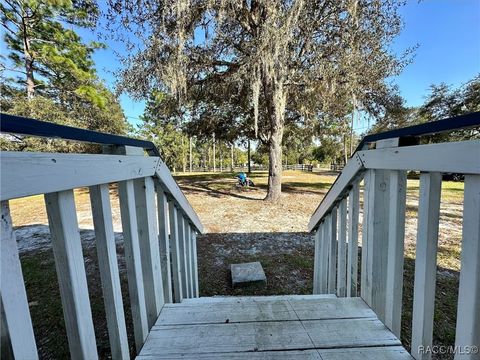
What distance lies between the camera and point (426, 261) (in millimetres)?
909

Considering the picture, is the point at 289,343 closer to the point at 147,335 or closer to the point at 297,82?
the point at 147,335

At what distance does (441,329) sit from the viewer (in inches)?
73.7

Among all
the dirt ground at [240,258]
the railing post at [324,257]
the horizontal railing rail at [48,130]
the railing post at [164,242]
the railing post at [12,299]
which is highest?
the horizontal railing rail at [48,130]

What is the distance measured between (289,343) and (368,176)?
0.88 meters

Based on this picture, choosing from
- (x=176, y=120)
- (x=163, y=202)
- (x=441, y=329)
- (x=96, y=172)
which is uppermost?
(x=176, y=120)

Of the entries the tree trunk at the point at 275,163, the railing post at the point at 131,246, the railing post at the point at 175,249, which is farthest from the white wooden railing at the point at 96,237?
the tree trunk at the point at 275,163

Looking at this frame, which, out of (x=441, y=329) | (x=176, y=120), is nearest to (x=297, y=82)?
(x=176, y=120)

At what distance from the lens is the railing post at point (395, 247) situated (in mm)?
1077

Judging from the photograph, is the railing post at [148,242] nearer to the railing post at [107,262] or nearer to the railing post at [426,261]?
the railing post at [107,262]

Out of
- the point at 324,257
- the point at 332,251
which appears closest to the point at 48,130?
the point at 332,251

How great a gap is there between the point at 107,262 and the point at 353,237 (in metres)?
1.30

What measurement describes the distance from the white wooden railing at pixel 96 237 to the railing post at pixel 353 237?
109cm

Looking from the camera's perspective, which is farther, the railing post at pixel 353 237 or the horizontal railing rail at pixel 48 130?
the railing post at pixel 353 237

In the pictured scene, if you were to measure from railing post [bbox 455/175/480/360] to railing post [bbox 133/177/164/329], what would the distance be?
3.94 ft
